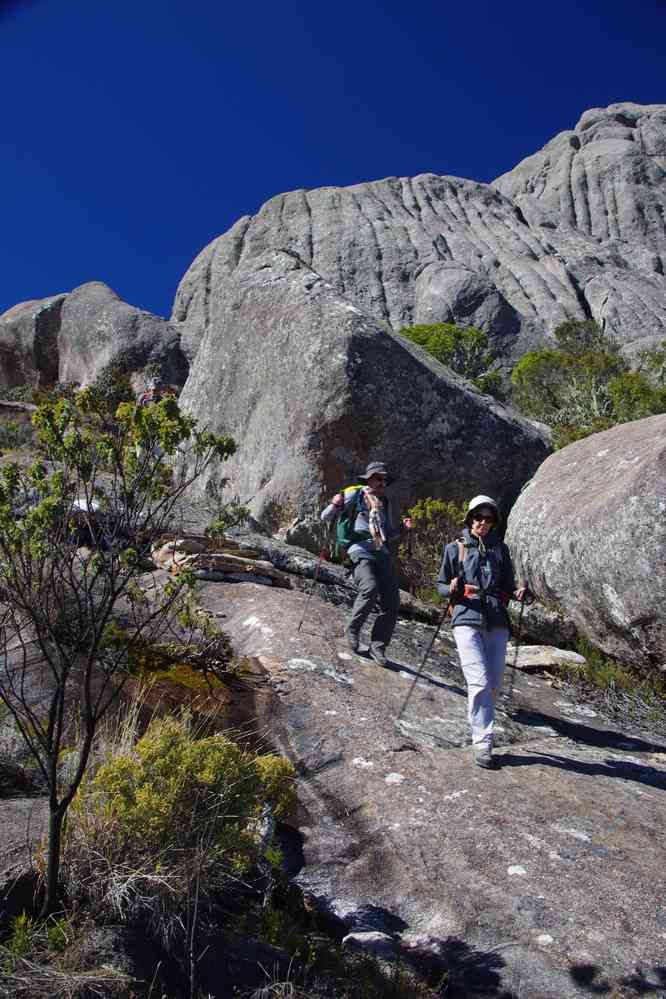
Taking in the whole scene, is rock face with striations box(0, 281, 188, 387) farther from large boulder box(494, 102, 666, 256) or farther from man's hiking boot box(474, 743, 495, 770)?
large boulder box(494, 102, 666, 256)

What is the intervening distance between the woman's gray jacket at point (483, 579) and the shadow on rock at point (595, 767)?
956mm

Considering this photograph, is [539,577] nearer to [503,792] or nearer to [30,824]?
[503,792]

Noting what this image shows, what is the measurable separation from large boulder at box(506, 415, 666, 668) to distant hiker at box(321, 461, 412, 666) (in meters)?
2.28

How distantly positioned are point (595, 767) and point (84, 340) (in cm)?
2106

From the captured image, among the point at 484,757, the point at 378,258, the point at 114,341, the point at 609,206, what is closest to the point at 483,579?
the point at 484,757

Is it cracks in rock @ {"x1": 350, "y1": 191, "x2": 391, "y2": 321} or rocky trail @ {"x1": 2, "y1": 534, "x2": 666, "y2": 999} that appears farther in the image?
cracks in rock @ {"x1": 350, "y1": 191, "x2": 391, "y2": 321}

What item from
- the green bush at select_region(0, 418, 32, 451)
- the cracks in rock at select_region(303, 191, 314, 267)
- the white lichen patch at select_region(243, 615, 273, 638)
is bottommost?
the white lichen patch at select_region(243, 615, 273, 638)

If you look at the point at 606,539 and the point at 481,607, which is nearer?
the point at 481,607

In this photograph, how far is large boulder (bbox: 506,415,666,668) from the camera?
25.8 feet

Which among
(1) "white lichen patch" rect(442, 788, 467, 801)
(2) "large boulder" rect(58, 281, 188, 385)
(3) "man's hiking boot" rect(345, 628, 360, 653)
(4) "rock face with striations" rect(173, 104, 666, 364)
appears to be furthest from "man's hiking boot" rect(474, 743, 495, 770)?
(4) "rock face with striations" rect(173, 104, 666, 364)

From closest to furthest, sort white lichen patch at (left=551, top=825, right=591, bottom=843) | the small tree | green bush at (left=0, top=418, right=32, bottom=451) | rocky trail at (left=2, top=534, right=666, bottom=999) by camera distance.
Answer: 1. the small tree
2. rocky trail at (left=2, top=534, right=666, bottom=999)
3. white lichen patch at (left=551, top=825, right=591, bottom=843)
4. green bush at (left=0, top=418, right=32, bottom=451)

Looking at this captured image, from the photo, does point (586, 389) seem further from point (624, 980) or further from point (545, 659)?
point (624, 980)

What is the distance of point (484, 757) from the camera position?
17.7 feet

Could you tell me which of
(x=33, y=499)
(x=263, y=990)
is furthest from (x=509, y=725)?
(x=33, y=499)
